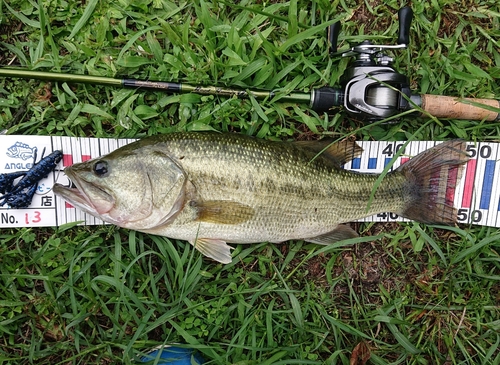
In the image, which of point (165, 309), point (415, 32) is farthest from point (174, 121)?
point (415, 32)

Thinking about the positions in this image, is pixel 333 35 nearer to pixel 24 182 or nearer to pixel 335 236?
pixel 335 236

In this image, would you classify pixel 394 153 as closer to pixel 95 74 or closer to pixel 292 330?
pixel 292 330

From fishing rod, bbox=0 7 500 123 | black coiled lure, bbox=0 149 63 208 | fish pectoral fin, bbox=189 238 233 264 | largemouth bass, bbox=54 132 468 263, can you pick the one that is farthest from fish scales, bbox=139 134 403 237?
black coiled lure, bbox=0 149 63 208

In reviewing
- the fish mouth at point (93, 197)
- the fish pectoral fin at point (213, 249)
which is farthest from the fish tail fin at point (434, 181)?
the fish mouth at point (93, 197)

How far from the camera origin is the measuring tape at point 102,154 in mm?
3377

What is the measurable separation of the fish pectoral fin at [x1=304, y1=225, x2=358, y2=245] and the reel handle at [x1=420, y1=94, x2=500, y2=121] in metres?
1.23

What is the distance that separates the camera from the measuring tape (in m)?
3.38

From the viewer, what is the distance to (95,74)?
3.46 meters

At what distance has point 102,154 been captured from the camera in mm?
3445

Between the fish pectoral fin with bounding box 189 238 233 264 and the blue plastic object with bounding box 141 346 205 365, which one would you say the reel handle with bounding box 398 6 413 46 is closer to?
the fish pectoral fin with bounding box 189 238 233 264

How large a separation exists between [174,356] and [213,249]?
39.0 inches

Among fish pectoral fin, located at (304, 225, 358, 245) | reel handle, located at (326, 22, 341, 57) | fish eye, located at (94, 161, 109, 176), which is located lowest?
fish pectoral fin, located at (304, 225, 358, 245)

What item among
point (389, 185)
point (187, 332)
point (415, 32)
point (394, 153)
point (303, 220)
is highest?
point (415, 32)

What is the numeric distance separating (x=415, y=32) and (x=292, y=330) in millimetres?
2925
